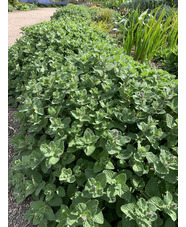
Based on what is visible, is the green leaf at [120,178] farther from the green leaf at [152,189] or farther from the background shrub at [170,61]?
the background shrub at [170,61]

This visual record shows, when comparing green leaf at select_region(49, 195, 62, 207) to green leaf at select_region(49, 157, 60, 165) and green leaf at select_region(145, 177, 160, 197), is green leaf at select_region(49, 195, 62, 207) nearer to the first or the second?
green leaf at select_region(49, 157, 60, 165)

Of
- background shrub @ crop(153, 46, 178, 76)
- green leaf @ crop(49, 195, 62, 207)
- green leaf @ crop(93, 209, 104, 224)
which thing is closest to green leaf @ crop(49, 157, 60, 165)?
green leaf @ crop(49, 195, 62, 207)

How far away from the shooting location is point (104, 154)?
1.34 m

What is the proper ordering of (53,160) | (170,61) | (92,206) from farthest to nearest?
(170,61) < (53,160) < (92,206)

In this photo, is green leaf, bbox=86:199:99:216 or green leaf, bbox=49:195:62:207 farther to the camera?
green leaf, bbox=49:195:62:207

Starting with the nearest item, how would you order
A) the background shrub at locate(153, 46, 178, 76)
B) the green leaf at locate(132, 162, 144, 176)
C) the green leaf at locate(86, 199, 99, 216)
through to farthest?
the green leaf at locate(86, 199, 99, 216) < the green leaf at locate(132, 162, 144, 176) < the background shrub at locate(153, 46, 178, 76)

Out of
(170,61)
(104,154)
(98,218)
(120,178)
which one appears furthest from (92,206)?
(170,61)

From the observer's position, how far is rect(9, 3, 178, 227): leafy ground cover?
1.17 m

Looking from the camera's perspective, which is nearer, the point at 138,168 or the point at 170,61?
the point at 138,168

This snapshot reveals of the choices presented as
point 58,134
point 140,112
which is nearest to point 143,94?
point 140,112

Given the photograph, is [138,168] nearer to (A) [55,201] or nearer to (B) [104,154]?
(B) [104,154]

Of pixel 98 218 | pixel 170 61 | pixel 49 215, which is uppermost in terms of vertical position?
pixel 170 61

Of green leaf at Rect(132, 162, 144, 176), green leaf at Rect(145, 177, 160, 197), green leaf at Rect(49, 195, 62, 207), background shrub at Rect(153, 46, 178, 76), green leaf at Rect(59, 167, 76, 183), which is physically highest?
background shrub at Rect(153, 46, 178, 76)

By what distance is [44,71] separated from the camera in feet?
7.47
